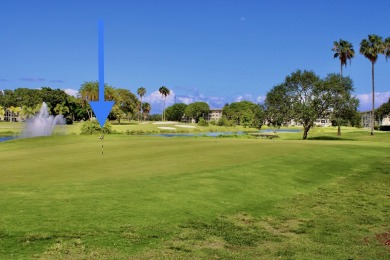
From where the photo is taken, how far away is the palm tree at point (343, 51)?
8425 centimetres

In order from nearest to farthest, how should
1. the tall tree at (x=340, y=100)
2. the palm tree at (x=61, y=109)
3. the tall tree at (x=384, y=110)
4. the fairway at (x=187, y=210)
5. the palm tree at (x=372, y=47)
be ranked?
the fairway at (x=187, y=210) → the tall tree at (x=340, y=100) → the palm tree at (x=372, y=47) → the palm tree at (x=61, y=109) → the tall tree at (x=384, y=110)

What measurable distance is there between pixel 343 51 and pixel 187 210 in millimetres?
80973

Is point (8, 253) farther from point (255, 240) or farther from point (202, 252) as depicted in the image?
point (255, 240)

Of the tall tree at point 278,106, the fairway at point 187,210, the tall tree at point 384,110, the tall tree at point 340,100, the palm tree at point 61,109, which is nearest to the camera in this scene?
the fairway at point 187,210

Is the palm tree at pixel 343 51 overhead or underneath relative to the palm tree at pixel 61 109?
overhead

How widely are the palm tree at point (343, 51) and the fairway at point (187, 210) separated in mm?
65768

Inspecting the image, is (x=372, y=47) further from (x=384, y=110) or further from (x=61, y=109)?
(x=61, y=109)

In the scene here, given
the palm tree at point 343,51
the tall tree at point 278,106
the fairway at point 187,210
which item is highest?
the palm tree at point 343,51

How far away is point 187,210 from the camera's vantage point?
45.1 feet

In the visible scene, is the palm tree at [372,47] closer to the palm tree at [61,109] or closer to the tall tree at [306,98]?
A: the tall tree at [306,98]

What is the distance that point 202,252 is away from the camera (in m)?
9.80

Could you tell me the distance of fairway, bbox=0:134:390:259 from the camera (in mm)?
10023

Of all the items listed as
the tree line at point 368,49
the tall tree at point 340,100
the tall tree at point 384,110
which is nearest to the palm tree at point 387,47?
the tree line at point 368,49

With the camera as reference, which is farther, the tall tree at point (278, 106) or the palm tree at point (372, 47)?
the palm tree at point (372, 47)
